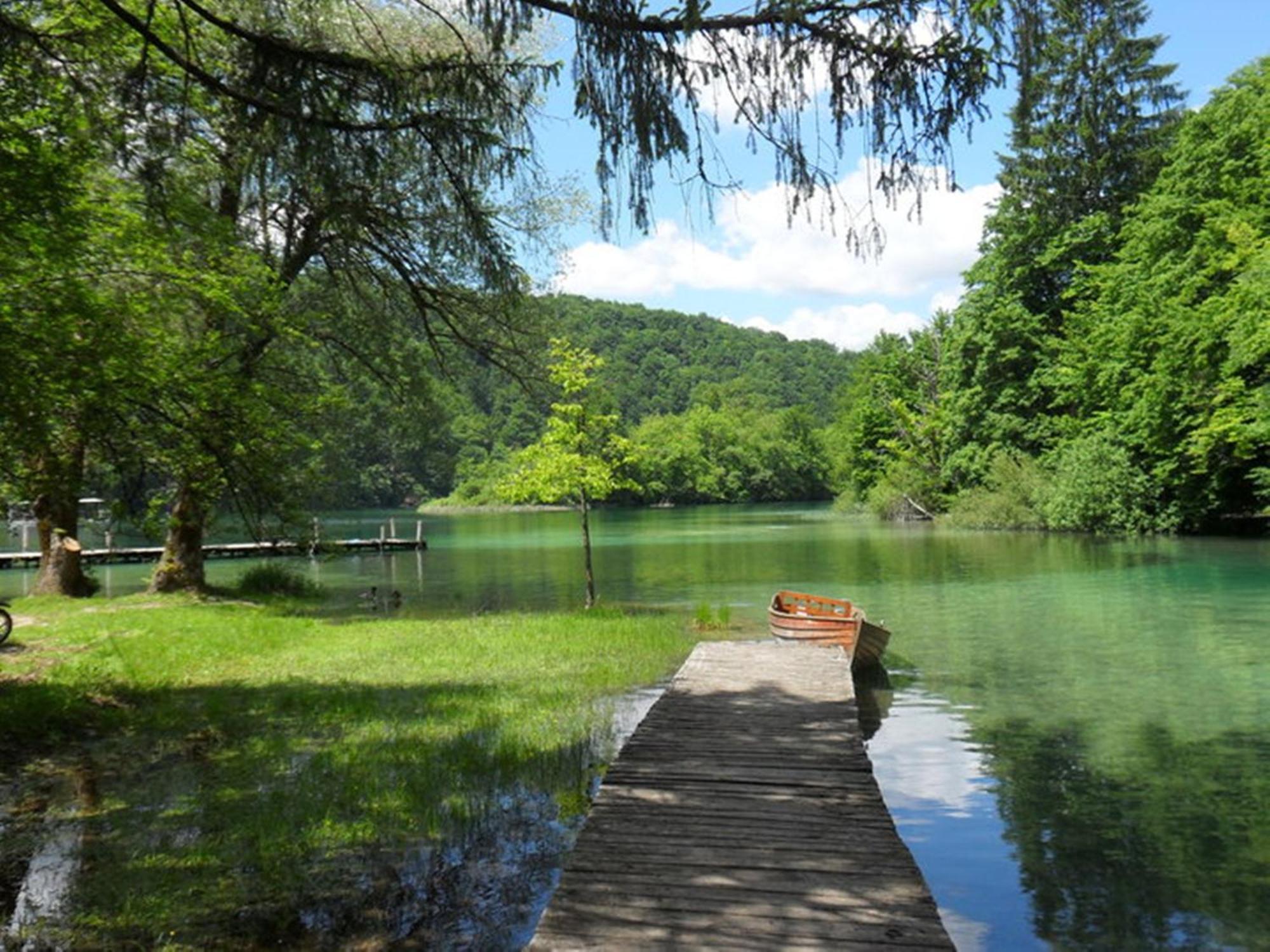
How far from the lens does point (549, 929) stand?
471cm

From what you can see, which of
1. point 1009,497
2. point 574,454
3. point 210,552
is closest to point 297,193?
point 574,454

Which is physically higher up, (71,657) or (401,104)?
(401,104)

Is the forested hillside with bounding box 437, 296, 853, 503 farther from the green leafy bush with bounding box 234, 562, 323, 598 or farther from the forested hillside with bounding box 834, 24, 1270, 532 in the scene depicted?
the forested hillside with bounding box 834, 24, 1270, 532

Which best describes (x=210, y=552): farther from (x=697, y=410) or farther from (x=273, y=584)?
(x=697, y=410)

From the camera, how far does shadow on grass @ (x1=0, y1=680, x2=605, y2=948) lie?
5.73 meters

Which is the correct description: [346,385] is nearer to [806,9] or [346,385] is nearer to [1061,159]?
[1061,159]

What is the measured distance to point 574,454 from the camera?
2281 centimetres

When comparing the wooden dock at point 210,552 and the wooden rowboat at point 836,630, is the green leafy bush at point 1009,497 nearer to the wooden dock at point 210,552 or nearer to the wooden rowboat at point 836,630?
the wooden dock at point 210,552

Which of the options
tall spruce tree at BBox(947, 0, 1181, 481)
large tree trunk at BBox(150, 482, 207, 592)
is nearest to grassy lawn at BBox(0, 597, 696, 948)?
large tree trunk at BBox(150, 482, 207, 592)

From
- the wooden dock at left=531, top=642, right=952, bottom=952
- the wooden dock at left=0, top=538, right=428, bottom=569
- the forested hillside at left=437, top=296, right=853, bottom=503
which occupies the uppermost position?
the forested hillside at left=437, top=296, right=853, bottom=503

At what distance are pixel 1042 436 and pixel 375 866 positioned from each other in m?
50.1

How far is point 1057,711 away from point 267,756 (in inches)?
374

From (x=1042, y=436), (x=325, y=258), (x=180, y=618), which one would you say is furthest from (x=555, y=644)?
(x=1042, y=436)

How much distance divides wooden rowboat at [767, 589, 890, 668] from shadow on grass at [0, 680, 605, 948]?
524 centimetres
